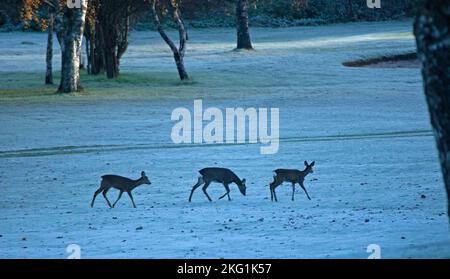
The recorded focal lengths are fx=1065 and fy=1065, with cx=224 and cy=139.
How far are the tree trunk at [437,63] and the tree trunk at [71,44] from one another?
93.2ft

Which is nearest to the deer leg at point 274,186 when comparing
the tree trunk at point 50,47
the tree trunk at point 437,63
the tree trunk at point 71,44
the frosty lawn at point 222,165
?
the frosty lawn at point 222,165

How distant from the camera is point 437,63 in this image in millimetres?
7609

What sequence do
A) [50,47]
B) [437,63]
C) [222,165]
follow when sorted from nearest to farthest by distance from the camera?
[437,63], [222,165], [50,47]

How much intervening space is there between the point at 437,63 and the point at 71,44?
2951 centimetres

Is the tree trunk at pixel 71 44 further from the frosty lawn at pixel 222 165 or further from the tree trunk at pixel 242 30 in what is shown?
the tree trunk at pixel 242 30

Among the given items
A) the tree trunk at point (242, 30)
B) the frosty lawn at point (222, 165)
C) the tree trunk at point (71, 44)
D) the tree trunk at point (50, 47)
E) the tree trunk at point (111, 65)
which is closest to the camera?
the frosty lawn at point (222, 165)

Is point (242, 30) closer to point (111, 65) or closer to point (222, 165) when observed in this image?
point (111, 65)

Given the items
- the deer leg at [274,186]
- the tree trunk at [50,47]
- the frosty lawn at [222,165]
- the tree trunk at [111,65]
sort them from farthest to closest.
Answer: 1. the tree trunk at [111,65]
2. the tree trunk at [50,47]
3. the deer leg at [274,186]
4. the frosty lawn at [222,165]

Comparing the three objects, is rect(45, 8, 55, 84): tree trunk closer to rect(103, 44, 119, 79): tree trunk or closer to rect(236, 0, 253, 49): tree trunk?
rect(103, 44, 119, 79): tree trunk

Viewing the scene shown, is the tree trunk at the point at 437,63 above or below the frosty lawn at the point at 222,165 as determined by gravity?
above

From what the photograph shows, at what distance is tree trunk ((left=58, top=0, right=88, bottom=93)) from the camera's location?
3600cm

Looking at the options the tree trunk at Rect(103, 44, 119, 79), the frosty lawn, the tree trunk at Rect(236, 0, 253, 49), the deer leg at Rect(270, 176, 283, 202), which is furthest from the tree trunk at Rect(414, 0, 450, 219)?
the tree trunk at Rect(236, 0, 253, 49)

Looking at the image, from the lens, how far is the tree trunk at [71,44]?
3600cm

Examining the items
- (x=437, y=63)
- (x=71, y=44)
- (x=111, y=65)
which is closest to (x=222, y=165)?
(x=437, y=63)
